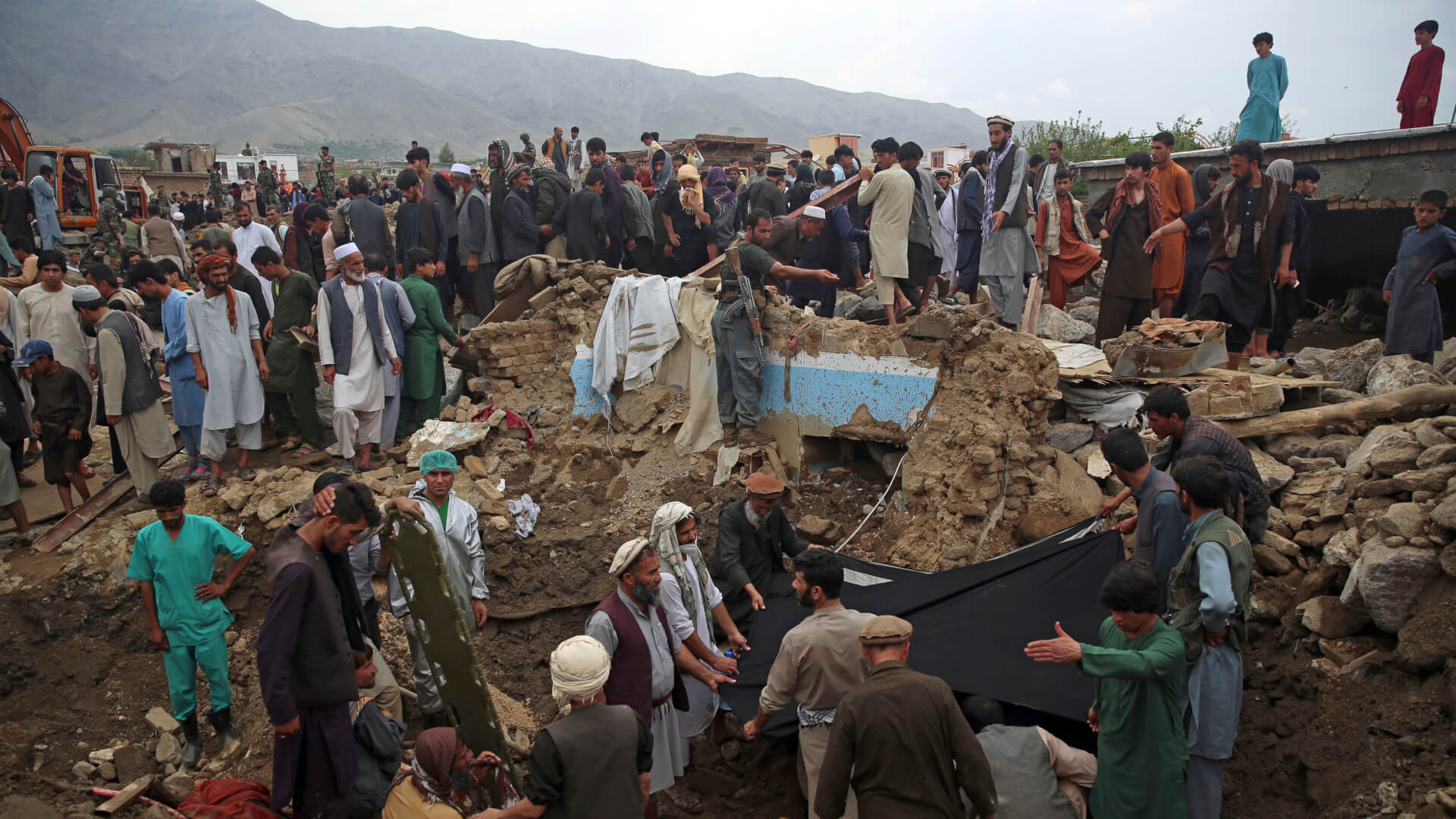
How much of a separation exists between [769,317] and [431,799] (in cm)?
453

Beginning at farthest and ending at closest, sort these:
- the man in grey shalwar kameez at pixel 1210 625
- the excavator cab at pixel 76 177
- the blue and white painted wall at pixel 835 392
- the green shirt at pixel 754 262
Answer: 1. the excavator cab at pixel 76 177
2. the green shirt at pixel 754 262
3. the blue and white painted wall at pixel 835 392
4. the man in grey shalwar kameez at pixel 1210 625

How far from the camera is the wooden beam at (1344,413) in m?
5.71

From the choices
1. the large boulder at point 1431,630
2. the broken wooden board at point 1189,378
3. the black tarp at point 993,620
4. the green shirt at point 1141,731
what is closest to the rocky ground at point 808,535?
the large boulder at point 1431,630

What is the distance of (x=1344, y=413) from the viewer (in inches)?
232

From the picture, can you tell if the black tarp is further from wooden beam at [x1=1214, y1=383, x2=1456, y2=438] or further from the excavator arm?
the excavator arm

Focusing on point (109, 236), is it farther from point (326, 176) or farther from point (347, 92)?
point (347, 92)

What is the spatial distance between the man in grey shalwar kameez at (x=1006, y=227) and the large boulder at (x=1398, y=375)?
273 centimetres

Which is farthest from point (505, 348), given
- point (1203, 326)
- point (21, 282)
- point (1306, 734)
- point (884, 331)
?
point (1306, 734)

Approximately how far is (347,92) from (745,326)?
127164 millimetres

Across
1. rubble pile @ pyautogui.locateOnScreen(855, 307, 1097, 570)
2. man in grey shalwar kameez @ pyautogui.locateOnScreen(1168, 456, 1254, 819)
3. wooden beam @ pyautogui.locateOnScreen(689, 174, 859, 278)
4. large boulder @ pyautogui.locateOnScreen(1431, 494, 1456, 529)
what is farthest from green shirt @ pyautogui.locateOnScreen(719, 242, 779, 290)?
large boulder @ pyautogui.locateOnScreen(1431, 494, 1456, 529)

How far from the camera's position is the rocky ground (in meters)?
4.01

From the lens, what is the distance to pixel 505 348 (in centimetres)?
847

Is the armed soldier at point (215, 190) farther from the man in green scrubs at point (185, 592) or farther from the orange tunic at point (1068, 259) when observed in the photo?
the orange tunic at point (1068, 259)

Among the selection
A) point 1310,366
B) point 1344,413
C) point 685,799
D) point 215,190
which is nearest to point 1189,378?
point 1344,413
